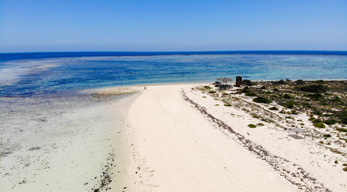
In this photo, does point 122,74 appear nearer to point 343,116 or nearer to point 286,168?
point 343,116

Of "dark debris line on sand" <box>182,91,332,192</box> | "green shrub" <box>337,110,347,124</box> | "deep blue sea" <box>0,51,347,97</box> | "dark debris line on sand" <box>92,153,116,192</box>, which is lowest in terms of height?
"dark debris line on sand" <box>92,153,116,192</box>

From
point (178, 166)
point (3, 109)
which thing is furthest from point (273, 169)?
point (3, 109)

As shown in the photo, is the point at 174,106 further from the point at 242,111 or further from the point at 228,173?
the point at 228,173

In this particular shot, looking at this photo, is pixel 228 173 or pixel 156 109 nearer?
pixel 228 173

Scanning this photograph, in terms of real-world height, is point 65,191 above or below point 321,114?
below

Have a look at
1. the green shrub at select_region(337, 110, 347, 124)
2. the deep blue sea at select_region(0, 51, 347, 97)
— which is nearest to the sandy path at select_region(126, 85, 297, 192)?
the green shrub at select_region(337, 110, 347, 124)

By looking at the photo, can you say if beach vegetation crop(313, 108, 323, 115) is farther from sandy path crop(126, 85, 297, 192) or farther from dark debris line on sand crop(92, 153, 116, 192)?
dark debris line on sand crop(92, 153, 116, 192)

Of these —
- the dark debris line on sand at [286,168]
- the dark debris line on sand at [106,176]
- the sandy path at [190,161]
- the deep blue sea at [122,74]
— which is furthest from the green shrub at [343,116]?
the deep blue sea at [122,74]

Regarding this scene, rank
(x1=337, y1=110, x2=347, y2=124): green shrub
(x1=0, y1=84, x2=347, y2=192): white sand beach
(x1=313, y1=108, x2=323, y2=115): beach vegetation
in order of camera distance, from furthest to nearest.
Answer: (x1=313, y1=108, x2=323, y2=115): beach vegetation → (x1=337, y1=110, x2=347, y2=124): green shrub → (x1=0, y1=84, x2=347, y2=192): white sand beach
